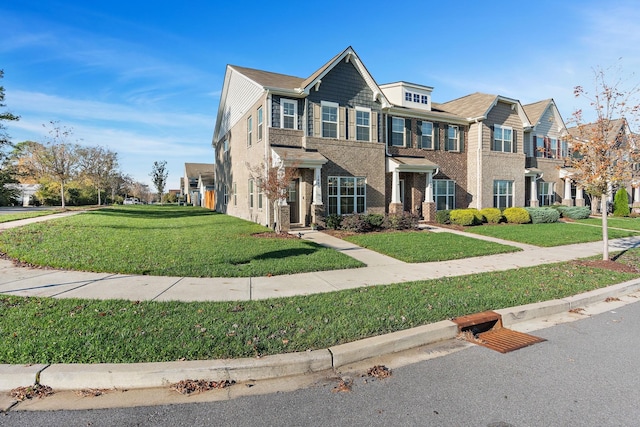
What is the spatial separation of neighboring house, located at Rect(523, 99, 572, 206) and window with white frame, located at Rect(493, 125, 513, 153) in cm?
251

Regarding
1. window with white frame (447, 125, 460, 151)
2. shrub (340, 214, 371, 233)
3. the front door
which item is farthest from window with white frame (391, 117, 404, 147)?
shrub (340, 214, 371, 233)

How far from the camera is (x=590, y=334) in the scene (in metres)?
4.91

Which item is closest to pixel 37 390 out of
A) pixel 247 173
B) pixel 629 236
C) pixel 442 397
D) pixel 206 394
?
pixel 206 394

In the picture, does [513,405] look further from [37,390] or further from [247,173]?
[247,173]

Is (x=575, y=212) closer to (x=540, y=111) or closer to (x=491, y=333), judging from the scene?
(x=540, y=111)

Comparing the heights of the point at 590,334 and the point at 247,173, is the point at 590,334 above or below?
below

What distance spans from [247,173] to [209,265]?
12.3 metres

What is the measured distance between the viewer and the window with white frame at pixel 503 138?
23.0 m

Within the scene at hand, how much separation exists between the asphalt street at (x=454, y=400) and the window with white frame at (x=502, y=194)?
20700 mm

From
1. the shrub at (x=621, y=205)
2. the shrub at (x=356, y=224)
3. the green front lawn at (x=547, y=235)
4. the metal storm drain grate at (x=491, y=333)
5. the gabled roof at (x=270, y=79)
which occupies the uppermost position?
the gabled roof at (x=270, y=79)

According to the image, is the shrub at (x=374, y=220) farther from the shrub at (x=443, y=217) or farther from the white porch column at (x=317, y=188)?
the shrub at (x=443, y=217)

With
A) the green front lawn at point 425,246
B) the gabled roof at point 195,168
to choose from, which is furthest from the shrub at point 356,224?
the gabled roof at point 195,168

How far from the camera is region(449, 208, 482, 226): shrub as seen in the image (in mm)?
17855

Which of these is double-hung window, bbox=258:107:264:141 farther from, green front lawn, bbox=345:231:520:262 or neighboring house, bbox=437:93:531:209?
neighboring house, bbox=437:93:531:209
